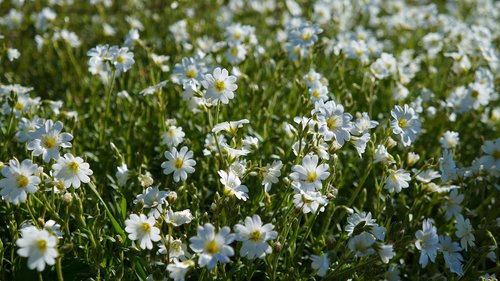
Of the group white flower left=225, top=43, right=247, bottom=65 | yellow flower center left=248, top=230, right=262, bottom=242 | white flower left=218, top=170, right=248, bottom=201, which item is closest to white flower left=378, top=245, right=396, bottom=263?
yellow flower center left=248, top=230, right=262, bottom=242

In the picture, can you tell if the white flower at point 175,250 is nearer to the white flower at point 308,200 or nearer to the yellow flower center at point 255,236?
the yellow flower center at point 255,236

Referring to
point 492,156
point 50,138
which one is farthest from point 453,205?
point 50,138

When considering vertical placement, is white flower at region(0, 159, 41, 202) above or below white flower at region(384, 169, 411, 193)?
above

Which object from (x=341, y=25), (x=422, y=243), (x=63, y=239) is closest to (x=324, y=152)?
(x=422, y=243)

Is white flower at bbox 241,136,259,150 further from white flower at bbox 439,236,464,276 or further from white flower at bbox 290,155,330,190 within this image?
white flower at bbox 439,236,464,276

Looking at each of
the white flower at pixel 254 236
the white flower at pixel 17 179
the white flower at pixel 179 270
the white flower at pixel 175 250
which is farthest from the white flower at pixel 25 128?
the white flower at pixel 254 236

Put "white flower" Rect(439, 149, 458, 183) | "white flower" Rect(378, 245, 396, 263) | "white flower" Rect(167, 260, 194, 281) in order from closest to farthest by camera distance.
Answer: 1. "white flower" Rect(167, 260, 194, 281)
2. "white flower" Rect(378, 245, 396, 263)
3. "white flower" Rect(439, 149, 458, 183)

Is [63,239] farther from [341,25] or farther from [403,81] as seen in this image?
[341,25]
